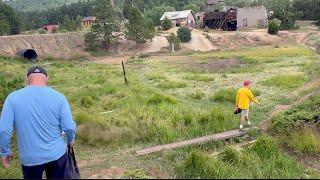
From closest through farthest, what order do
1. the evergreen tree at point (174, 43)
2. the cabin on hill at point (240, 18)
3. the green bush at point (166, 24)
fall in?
1. the evergreen tree at point (174, 43)
2. the cabin on hill at point (240, 18)
3. the green bush at point (166, 24)

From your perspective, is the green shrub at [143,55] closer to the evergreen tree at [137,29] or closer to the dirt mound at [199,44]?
the evergreen tree at [137,29]

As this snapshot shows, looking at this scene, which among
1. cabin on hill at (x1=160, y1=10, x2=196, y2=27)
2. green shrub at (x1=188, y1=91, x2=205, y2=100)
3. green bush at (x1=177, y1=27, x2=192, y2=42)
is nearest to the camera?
green shrub at (x1=188, y1=91, x2=205, y2=100)

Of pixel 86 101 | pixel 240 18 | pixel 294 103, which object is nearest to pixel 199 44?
pixel 240 18

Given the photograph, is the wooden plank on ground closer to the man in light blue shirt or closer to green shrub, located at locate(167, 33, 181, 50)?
the man in light blue shirt

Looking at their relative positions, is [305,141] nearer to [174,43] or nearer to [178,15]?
[174,43]

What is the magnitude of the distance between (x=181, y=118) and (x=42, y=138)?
23.8 ft

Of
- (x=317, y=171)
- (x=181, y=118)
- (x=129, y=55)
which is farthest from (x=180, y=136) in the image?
(x=129, y=55)

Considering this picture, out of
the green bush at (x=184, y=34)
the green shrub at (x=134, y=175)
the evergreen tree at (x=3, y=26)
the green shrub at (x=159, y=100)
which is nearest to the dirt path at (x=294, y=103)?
the green shrub at (x=159, y=100)

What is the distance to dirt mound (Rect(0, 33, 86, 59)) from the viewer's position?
47.1 meters

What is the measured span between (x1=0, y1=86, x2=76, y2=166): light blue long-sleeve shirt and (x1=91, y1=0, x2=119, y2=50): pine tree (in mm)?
44822

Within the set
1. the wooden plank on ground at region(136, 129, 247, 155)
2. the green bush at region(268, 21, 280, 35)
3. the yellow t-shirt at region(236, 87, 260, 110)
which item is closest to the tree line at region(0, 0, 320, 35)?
the green bush at region(268, 21, 280, 35)

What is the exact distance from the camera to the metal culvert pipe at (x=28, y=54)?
4449 cm

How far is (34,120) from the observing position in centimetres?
499

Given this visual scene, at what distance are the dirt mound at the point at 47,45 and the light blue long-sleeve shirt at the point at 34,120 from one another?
141 feet
